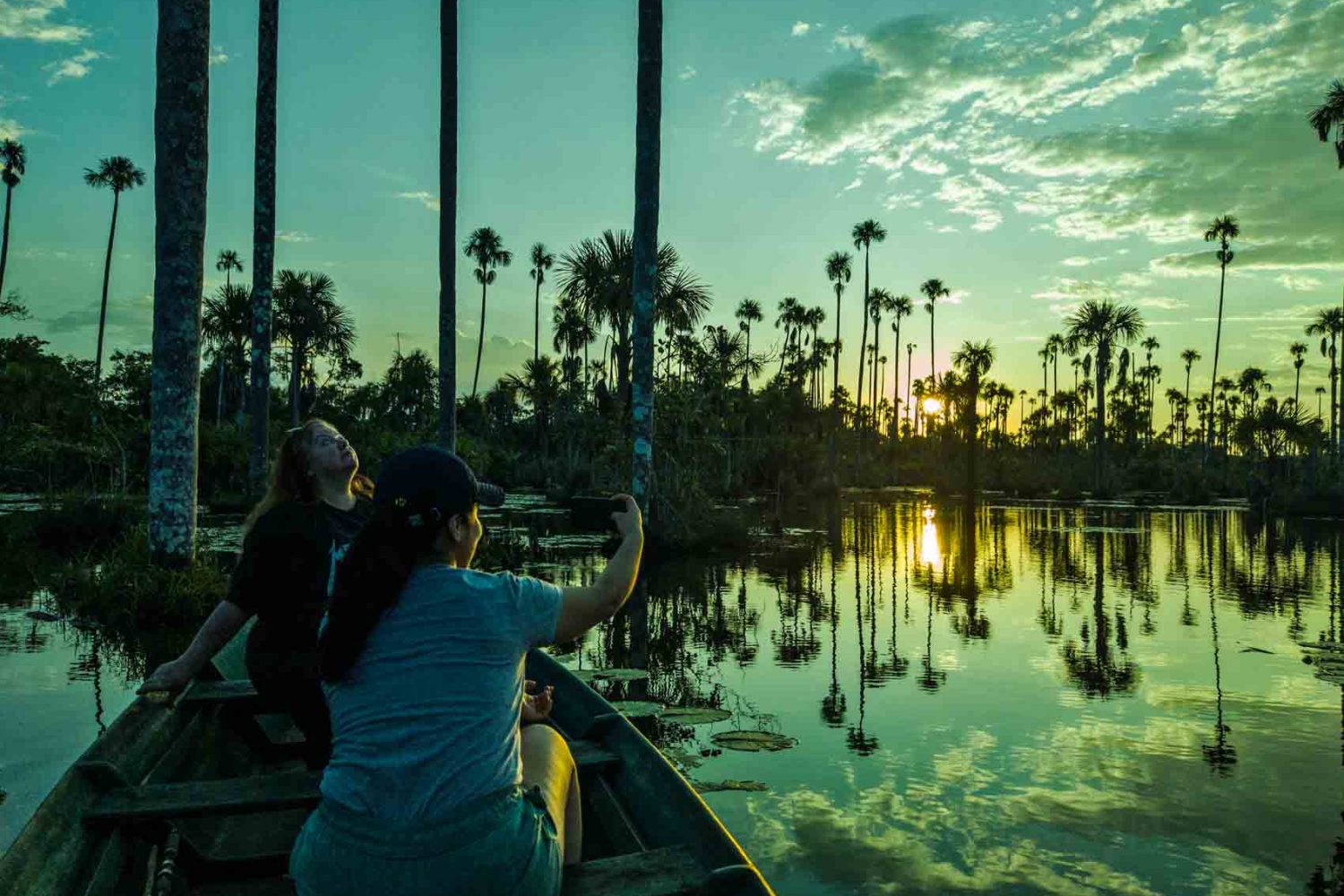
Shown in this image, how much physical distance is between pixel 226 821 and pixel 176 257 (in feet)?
25.0

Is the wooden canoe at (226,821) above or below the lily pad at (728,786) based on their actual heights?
above

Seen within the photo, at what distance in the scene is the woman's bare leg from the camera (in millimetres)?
2838

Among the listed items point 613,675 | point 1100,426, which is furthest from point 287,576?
point 1100,426

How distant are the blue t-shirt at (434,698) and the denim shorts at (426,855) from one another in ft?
0.13

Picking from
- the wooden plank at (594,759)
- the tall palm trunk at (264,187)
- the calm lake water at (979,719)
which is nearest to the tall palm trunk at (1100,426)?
the calm lake water at (979,719)

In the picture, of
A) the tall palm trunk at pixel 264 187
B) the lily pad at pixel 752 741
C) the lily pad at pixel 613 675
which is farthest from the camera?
the tall palm trunk at pixel 264 187

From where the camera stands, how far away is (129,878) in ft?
10.4

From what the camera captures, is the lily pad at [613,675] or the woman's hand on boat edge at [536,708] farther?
the lily pad at [613,675]

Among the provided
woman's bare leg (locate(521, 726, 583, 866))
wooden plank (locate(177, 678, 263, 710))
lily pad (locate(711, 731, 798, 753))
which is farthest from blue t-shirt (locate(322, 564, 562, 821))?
lily pad (locate(711, 731, 798, 753))

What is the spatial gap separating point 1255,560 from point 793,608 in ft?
42.4

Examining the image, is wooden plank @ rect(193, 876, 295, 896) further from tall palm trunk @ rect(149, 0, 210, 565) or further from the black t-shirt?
tall palm trunk @ rect(149, 0, 210, 565)

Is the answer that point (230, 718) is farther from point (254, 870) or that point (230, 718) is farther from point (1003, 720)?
point (1003, 720)

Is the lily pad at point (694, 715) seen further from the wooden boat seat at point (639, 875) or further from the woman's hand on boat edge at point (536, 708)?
the wooden boat seat at point (639, 875)

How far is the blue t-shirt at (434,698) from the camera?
2277mm
